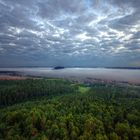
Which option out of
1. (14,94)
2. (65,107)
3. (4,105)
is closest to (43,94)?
(14,94)

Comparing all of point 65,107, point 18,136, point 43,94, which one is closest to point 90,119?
point 65,107

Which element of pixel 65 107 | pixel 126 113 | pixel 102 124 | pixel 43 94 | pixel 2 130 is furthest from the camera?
pixel 43 94

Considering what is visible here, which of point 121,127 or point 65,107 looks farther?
point 65,107

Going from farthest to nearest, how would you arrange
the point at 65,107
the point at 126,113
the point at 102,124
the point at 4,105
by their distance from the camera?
the point at 4,105 < the point at 65,107 < the point at 126,113 < the point at 102,124

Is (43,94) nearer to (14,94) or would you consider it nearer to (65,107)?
(14,94)

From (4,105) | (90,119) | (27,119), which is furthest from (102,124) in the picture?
(4,105)

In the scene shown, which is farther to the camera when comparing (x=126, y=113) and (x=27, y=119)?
(x=126, y=113)

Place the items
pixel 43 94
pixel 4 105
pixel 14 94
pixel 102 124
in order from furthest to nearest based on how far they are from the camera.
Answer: pixel 43 94 < pixel 14 94 < pixel 4 105 < pixel 102 124

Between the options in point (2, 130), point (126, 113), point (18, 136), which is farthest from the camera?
point (126, 113)

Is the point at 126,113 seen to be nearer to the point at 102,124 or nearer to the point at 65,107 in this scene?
the point at 102,124
